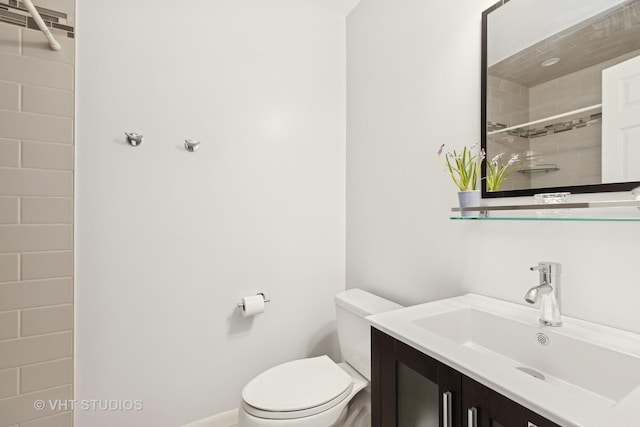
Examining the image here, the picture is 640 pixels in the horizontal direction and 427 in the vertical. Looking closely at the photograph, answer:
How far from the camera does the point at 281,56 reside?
71.7 inches

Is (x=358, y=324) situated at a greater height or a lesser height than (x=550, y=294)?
lesser

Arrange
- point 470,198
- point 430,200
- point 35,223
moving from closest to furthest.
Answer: point 470,198
point 35,223
point 430,200

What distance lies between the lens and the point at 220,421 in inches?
64.6

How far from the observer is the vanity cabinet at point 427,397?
652 mm

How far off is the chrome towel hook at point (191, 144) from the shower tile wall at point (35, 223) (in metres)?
0.45

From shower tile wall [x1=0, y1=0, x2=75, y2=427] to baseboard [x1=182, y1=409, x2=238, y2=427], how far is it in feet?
1.81

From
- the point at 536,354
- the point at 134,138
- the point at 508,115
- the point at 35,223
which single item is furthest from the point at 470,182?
the point at 35,223

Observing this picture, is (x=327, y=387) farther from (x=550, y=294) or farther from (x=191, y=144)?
(x=191, y=144)

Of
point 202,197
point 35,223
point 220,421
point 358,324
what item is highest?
point 202,197

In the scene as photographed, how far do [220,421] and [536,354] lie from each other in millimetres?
1501

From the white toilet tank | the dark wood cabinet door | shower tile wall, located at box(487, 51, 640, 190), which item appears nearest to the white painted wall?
the white toilet tank

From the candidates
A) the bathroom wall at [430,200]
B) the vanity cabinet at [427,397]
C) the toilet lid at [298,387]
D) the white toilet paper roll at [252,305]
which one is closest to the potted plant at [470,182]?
the bathroom wall at [430,200]

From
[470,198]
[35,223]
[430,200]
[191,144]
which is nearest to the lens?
[470,198]

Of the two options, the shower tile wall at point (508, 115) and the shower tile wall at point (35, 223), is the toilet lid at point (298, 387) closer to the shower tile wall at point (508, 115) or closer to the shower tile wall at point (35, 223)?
the shower tile wall at point (35, 223)
